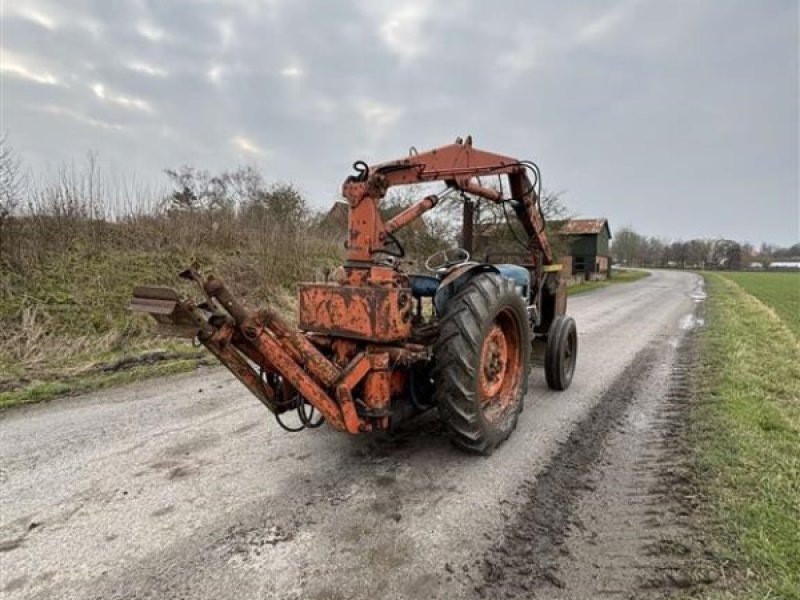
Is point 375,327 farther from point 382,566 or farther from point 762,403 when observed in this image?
point 762,403

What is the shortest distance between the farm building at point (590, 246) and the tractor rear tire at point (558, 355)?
105ft

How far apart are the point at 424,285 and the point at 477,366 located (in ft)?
2.90

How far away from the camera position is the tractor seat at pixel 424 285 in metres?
3.89

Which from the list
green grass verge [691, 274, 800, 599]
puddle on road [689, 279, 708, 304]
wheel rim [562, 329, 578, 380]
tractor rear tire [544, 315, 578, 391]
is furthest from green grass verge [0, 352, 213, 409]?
puddle on road [689, 279, 708, 304]

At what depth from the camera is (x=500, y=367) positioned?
401 centimetres

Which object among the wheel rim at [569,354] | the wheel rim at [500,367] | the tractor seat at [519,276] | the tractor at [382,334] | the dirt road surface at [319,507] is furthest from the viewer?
the wheel rim at [569,354]

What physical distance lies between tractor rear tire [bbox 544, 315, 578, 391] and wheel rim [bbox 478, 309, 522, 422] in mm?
1276

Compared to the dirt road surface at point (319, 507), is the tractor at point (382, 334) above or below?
above

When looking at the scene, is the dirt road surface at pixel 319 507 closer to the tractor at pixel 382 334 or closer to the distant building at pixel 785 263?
the tractor at pixel 382 334

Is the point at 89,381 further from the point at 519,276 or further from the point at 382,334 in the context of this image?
the point at 519,276

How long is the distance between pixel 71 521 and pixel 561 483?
2847 mm

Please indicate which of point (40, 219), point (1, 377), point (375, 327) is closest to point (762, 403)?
point (375, 327)

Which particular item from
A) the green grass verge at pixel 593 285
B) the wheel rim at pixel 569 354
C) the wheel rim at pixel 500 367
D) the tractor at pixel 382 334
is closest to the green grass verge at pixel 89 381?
the tractor at pixel 382 334

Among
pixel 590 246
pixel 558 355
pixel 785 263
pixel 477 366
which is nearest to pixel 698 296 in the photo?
pixel 558 355
